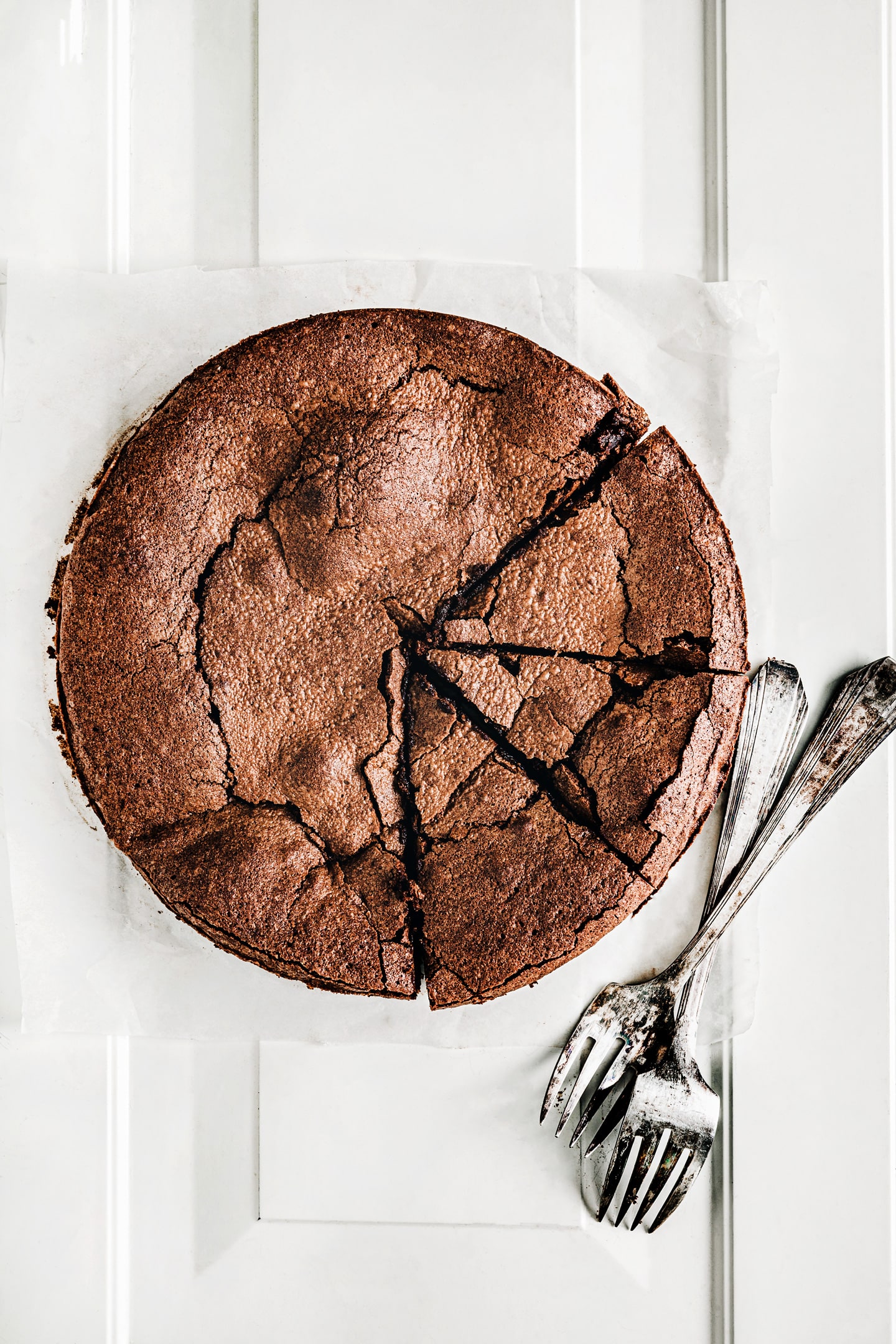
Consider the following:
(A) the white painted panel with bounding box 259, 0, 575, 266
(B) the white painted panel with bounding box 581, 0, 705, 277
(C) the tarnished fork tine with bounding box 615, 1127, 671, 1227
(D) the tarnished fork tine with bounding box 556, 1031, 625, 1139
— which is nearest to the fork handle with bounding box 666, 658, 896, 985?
(D) the tarnished fork tine with bounding box 556, 1031, 625, 1139

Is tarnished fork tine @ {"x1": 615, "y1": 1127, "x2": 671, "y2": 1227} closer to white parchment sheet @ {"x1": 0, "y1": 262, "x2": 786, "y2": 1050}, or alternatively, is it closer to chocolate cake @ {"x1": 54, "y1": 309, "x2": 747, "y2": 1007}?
white parchment sheet @ {"x1": 0, "y1": 262, "x2": 786, "y2": 1050}

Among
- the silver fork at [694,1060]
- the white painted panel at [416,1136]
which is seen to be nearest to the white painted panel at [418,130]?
the silver fork at [694,1060]

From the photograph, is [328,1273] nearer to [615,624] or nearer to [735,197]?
[615,624]

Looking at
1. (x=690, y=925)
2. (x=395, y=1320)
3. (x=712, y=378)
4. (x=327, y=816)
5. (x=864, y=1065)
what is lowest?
(x=395, y=1320)

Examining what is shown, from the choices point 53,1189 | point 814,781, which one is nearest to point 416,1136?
point 53,1189

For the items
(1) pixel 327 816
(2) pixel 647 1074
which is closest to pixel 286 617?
(1) pixel 327 816

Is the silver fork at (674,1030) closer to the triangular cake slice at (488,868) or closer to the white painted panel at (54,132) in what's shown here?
the triangular cake slice at (488,868)
